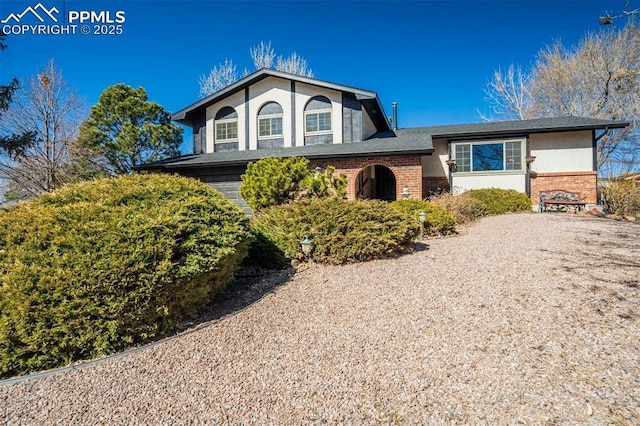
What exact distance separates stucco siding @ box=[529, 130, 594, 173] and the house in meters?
0.03

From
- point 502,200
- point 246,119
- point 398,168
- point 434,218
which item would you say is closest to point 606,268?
point 434,218

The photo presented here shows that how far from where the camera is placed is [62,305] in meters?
2.65

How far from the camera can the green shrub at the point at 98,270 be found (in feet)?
8.69

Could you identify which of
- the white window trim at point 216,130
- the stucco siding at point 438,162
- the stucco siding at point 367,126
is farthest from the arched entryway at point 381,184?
the white window trim at point 216,130

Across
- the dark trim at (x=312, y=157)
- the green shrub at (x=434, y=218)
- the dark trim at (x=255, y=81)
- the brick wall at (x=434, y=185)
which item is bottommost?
the green shrub at (x=434, y=218)

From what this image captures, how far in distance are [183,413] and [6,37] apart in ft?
46.1

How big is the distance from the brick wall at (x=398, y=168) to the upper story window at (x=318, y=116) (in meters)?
2.32

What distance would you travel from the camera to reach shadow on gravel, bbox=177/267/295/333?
11.8ft

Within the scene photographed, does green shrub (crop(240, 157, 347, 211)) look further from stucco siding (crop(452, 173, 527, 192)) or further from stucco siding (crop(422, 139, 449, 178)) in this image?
stucco siding (crop(452, 173, 527, 192))

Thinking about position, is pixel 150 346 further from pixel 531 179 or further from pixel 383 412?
pixel 531 179

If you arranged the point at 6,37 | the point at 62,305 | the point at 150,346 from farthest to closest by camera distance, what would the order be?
the point at 6,37, the point at 150,346, the point at 62,305

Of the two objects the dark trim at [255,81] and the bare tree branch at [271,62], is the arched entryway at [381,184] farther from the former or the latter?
the bare tree branch at [271,62]

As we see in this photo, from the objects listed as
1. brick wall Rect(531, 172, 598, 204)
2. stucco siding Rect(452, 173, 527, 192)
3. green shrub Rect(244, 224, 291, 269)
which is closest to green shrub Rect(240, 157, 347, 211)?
green shrub Rect(244, 224, 291, 269)

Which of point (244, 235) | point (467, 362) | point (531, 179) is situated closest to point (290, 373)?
point (467, 362)
